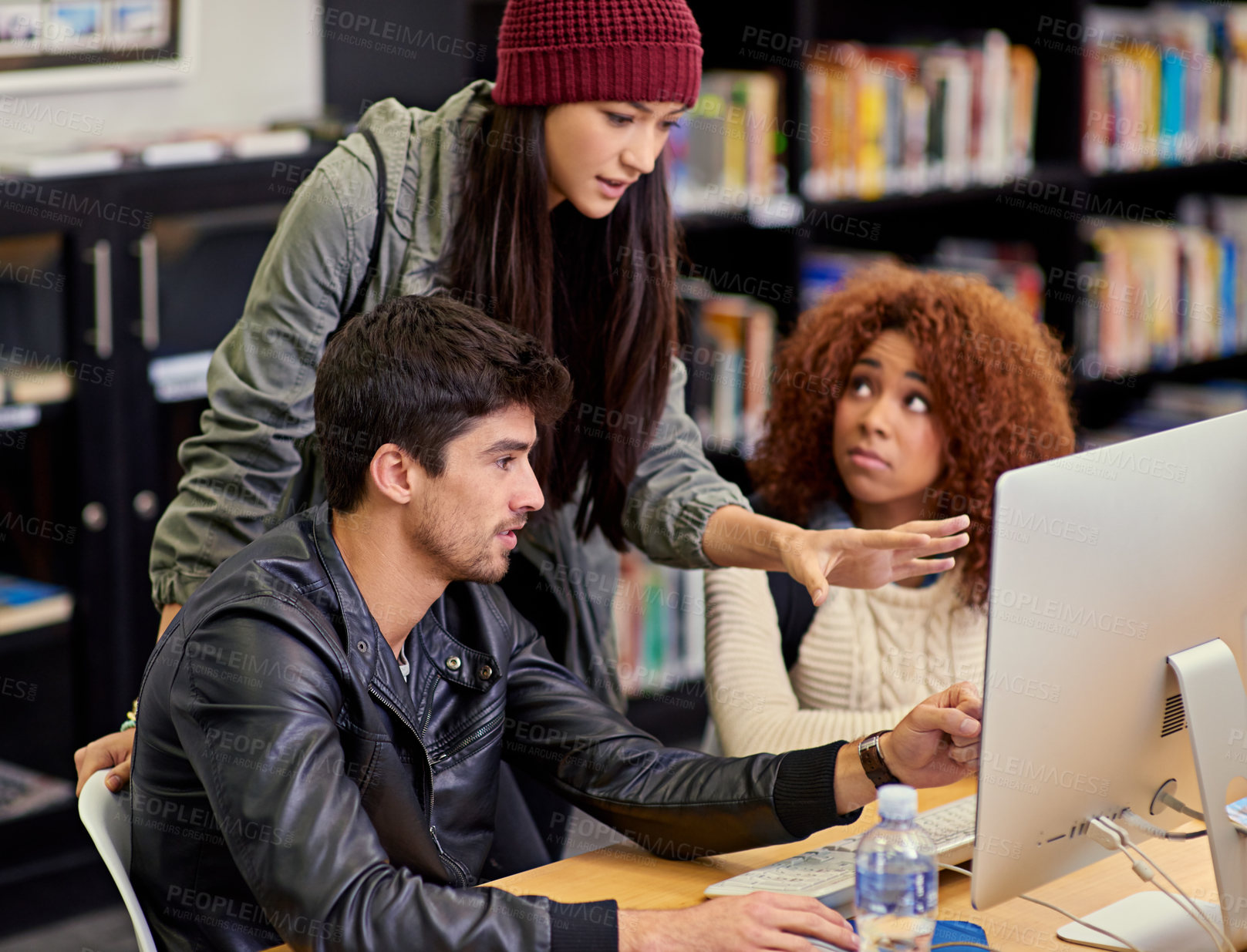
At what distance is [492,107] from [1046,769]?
986 millimetres

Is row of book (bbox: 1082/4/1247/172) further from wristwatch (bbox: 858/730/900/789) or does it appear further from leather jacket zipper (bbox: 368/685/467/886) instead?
leather jacket zipper (bbox: 368/685/467/886)

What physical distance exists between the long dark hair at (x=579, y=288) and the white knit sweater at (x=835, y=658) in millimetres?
196

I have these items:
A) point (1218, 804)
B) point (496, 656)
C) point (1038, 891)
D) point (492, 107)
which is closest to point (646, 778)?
point (496, 656)

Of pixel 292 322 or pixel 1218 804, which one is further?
pixel 292 322

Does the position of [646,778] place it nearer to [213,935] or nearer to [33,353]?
[213,935]

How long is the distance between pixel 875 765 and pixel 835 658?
52cm

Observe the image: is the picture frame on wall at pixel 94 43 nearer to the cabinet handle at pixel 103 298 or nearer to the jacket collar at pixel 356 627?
the cabinet handle at pixel 103 298

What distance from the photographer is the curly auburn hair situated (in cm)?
194

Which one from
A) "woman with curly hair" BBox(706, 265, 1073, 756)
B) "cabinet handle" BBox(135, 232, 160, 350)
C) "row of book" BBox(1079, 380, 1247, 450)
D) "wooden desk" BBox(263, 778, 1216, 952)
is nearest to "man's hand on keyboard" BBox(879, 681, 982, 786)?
"wooden desk" BBox(263, 778, 1216, 952)

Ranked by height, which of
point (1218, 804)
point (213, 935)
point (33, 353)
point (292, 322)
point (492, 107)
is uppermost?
point (492, 107)

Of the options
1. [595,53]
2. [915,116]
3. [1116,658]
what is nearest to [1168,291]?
[915,116]

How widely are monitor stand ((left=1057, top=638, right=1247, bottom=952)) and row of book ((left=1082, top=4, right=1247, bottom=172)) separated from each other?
8.81ft

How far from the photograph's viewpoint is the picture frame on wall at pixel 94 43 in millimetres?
2557

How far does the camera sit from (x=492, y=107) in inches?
66.4
